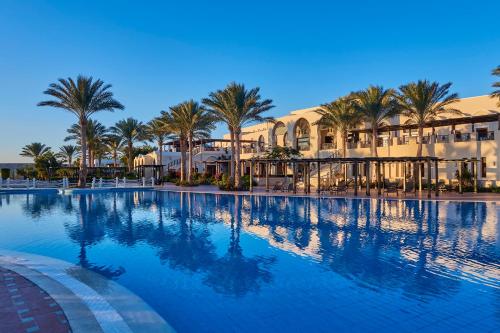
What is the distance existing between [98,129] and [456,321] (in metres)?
45.3

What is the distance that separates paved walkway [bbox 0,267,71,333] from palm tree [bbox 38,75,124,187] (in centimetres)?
2574

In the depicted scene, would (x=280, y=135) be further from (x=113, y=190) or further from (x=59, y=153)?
(x=59, y=153)

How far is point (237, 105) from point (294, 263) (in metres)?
21.3

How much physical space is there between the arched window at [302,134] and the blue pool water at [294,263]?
75.2ft

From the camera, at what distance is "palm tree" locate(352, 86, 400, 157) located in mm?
27748

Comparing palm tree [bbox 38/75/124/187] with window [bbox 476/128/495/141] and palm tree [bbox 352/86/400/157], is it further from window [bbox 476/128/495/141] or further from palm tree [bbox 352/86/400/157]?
window [bbox 476/128/495/141]

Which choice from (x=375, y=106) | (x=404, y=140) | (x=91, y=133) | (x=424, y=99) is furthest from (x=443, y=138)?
(x=91, y=133)

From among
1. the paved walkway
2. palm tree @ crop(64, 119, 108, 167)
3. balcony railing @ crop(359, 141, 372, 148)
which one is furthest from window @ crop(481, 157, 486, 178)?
palm tree @ crop(64, 119, 108, 167)

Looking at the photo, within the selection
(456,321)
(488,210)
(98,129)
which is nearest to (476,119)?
(488,210)

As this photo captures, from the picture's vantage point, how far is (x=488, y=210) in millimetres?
16953

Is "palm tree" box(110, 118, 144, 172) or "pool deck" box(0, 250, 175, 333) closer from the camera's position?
"pool deck" box(0, 250, 175, 333)

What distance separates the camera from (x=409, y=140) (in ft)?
95.1

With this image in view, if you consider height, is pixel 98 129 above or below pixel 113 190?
above

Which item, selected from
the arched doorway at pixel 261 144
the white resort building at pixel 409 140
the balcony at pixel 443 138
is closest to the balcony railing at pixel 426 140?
the white resort building at pixel 409 140
